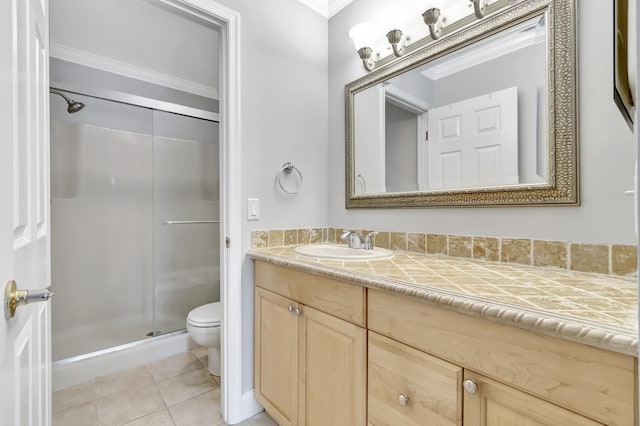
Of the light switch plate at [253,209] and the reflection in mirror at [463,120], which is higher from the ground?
the reflection in mirror at [463,120]

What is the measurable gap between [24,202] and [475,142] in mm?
1500

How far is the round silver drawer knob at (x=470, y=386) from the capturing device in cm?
70

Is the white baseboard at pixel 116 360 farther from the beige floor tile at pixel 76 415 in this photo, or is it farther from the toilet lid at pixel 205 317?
the toilet lid at pixel 205 317

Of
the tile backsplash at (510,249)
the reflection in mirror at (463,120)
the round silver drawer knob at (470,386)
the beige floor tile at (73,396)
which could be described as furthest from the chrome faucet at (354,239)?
the beige floor tile at (73,396)

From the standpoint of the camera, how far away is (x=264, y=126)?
65.1 inches

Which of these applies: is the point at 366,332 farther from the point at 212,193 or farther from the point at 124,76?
the point at 124,76

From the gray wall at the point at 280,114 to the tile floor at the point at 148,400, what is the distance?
1.11ft

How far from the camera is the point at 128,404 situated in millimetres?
1655

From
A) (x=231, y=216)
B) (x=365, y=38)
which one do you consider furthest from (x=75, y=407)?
(x=365, y=38)

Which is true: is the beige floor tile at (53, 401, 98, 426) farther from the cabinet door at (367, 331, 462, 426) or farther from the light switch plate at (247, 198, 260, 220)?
the cabinet door at (367, 331, 462, 426)

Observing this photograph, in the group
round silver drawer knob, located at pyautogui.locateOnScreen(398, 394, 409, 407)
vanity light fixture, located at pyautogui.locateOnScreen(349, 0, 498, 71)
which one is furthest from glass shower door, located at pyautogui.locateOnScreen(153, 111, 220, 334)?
round silver drawer knob, located at pyautogui.locateOnScreen(398, 394, 409, 407)

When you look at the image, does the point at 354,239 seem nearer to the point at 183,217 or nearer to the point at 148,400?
the point at 148,400

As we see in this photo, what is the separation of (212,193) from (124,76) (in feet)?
3.67

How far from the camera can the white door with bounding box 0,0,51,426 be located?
0.50 metres
